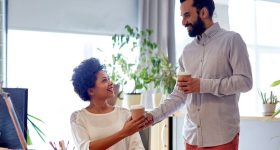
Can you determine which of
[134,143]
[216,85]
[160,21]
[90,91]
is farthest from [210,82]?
[160,21]


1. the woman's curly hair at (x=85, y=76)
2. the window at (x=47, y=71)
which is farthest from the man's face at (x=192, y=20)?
the window at (x=47, y=71)

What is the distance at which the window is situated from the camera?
3.78 metres

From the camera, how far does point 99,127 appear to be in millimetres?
2053

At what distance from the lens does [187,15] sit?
77.3 inches

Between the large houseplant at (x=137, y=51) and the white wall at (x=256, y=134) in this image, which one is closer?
the white wall at (x=256, y=134)

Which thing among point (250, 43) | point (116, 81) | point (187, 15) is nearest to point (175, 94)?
point (187, 15)

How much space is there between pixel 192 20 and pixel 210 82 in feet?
1.25

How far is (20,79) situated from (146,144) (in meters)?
1.63

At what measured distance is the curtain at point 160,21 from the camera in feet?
14.0

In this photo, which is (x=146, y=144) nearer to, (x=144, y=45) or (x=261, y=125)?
(x=261, y=125)

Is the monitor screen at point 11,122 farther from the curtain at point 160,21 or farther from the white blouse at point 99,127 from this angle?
the curtain at point 160,21

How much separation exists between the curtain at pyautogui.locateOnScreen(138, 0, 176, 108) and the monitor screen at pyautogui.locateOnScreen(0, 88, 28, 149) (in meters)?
2.63

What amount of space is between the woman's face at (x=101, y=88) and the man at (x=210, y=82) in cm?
30

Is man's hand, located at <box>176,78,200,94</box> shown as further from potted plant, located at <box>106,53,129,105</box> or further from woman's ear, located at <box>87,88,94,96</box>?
potted plant, located at <box>106,53,129,105</box>
